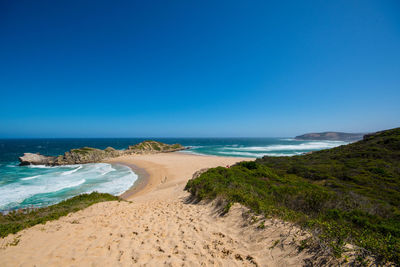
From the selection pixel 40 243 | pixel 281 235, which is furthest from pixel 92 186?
pixel 281 235

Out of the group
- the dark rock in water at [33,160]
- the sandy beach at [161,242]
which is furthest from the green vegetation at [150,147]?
the sandy beach at [161,242]

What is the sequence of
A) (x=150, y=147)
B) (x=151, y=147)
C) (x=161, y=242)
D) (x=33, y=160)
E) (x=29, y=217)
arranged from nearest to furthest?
(x=161, y=242) → (x=29, y=217) → (x=33, y=160) → (x=150, y=147) → (x=151, y=147)

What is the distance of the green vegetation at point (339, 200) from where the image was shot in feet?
11.8

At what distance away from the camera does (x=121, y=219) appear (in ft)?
23.7

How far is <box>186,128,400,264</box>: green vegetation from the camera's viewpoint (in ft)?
11.8

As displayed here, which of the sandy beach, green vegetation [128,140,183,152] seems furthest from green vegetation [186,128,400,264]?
green vegetation [128,140,183,152]

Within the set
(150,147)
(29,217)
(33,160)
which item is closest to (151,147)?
(150,147)

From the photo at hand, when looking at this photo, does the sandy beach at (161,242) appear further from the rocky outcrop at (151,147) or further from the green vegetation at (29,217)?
the rocky outcrop at (151,147)

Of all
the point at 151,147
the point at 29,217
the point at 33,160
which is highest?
the point at 151,147

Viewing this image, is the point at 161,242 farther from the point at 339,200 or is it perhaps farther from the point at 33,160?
the point at 33,160

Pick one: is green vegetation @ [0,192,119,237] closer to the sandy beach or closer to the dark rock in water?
the sandy beach

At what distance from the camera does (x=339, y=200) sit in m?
7.10

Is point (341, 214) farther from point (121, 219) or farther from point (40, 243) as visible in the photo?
point (40, 243)

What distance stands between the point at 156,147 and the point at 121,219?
5819 centimetres
